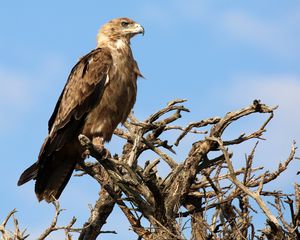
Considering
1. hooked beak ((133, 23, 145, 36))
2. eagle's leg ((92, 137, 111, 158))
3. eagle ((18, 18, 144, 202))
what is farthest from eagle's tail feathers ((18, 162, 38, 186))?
hooked beak ((133, 23, 145, 36))

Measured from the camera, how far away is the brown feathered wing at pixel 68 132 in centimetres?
919

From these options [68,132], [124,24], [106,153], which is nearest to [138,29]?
[124,24]

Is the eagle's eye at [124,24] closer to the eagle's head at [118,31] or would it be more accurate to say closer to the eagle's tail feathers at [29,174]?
the eagle's head at [118,31]

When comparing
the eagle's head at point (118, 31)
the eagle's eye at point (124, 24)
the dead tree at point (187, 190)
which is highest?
the eagle's eye at point (124, 24)

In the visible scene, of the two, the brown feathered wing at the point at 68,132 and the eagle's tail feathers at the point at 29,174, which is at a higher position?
the brown feathered wing at the point at 68,132

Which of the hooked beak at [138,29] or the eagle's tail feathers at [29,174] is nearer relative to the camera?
the eagle's tail feathers at [29,174]

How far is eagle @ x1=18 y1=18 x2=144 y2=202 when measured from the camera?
30.0 ft

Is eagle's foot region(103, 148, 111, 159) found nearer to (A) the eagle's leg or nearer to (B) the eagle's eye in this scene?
(A) the eagle's leg

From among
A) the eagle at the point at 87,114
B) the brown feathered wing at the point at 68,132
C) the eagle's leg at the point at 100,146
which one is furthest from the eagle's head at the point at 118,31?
the eagle's leg at the point at 100,146

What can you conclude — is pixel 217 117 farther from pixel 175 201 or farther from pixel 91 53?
pixel 91 53

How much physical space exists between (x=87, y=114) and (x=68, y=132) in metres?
0.37

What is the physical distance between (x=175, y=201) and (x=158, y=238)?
2.30 feet

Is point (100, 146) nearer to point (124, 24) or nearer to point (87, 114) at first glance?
point (87, 114)

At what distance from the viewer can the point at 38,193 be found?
9312 millimetres
